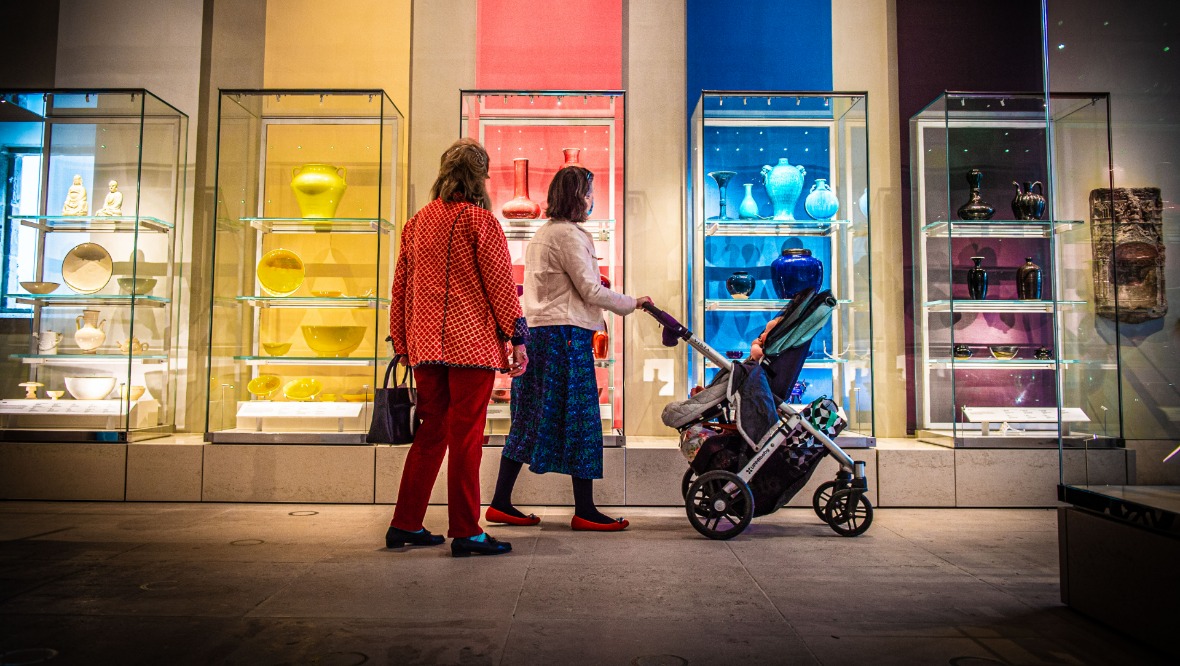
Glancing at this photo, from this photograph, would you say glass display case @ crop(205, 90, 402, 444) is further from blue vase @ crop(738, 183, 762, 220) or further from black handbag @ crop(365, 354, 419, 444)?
blue vase @ crop(738, 183, 762, 220)

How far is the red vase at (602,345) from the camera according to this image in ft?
15.6

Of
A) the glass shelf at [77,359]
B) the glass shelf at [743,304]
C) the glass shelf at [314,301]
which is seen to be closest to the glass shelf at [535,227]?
the glass shelf at [743,304]

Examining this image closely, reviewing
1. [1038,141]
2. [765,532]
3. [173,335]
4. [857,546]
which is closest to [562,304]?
[765,532]

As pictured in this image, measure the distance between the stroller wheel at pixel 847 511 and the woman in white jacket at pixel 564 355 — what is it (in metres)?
0.99

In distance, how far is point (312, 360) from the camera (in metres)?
4.85

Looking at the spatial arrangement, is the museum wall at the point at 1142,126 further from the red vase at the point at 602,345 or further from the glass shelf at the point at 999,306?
the red vase at the point at 602,345

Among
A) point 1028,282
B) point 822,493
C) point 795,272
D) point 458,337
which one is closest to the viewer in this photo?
point 458,337

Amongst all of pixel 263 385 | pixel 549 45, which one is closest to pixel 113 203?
pixel 263 385

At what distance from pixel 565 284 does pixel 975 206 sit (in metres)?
3.06

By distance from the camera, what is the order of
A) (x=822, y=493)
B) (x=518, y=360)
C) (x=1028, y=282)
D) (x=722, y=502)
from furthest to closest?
(x=1028, y=282) < (x=822, y=493) < (x=722, y=502) < (x=518, y=360)

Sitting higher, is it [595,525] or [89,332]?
[89,332]

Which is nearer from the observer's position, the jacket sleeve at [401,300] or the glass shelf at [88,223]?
the jacket sleeve at [401,300]

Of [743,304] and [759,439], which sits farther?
[743,304]

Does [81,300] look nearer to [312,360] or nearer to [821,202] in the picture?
[312,360]
